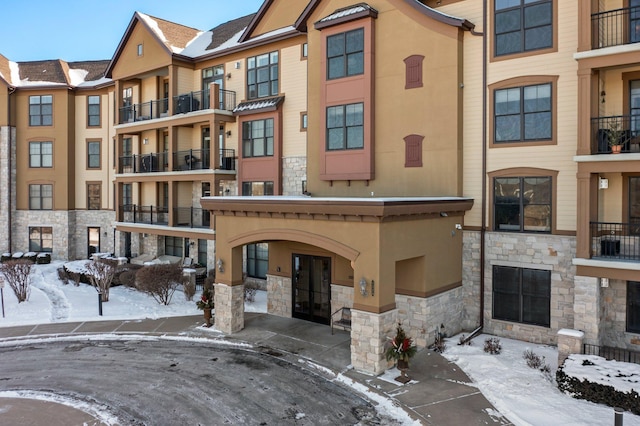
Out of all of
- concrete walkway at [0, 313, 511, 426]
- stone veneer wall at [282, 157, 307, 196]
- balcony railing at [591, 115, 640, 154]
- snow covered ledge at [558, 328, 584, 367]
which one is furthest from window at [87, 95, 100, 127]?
snow covered ledge at [558, 328, 584, 367]

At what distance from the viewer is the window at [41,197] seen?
107 ft

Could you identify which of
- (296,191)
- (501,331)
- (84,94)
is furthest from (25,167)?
(501,331)

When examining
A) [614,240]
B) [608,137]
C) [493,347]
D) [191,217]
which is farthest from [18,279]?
[608,137]

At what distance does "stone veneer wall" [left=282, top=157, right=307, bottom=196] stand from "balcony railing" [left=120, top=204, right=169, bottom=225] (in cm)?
912

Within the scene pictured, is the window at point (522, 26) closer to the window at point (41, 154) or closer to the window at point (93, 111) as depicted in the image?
the window at point (93, 111)

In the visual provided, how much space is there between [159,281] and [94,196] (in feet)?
51.9

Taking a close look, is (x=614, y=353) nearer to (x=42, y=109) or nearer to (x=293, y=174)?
(x=293, y=174)

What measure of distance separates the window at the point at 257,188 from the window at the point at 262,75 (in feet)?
14.2

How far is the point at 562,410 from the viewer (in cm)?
1050

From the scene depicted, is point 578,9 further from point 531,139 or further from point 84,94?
point 84,94

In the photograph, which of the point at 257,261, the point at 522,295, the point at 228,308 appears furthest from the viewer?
the point at 257,261

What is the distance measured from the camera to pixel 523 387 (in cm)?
1174

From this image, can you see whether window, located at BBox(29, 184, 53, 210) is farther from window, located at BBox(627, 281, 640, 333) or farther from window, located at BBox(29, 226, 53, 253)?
window, located at BBox(627, 281, 640, 333)

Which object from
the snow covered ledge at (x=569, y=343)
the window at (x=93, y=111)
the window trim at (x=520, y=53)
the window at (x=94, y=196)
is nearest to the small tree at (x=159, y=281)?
the window at (x=94, y=196)
